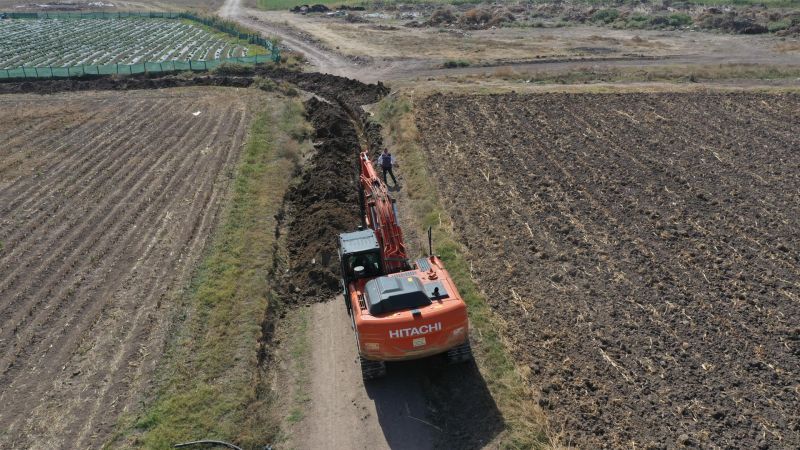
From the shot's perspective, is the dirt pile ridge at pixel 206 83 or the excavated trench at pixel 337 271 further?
the dirt pile ridge at pixel 206 83

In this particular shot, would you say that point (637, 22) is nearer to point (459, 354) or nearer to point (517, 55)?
point (517, 55)

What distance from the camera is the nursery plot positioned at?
55.8 m

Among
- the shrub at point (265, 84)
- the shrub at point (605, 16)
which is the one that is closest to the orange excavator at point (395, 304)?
the shrub at point (265, 84)

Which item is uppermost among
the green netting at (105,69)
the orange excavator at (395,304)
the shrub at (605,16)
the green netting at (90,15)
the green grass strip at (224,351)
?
the green netting at (90,15)

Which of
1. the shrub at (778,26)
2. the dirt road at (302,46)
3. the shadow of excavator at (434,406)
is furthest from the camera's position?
the shrub at (778,26)

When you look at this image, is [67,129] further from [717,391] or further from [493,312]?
[717,391]

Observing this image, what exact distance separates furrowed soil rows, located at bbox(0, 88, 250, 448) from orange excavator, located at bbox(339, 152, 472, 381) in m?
5.51

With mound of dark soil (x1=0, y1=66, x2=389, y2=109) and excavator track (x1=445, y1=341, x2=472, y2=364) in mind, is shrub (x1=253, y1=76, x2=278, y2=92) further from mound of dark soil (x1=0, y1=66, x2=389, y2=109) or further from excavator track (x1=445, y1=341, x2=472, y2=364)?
excavator track (x1=445, y1=341, x2=472, y2=364)

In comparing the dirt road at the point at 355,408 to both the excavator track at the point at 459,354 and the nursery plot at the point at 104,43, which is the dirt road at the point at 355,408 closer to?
the excavator track at the point at 459,354

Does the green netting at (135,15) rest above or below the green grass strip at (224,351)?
above

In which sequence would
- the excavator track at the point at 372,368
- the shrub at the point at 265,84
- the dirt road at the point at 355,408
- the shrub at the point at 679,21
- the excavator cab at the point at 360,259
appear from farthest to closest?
1. the shrub at the point at 679,21
2. the shrub at the point at 265,84
3. the excavator cab at the point at 360,259
4. the excavator track at the point at 372,368
5. the dirt road at the point at 355,408

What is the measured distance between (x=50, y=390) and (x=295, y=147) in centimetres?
1757

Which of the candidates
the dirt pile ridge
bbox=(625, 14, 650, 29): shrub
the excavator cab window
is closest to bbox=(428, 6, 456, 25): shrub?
bbox=(625, 14, 650, 29): shrub

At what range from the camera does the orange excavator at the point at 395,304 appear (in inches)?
492
